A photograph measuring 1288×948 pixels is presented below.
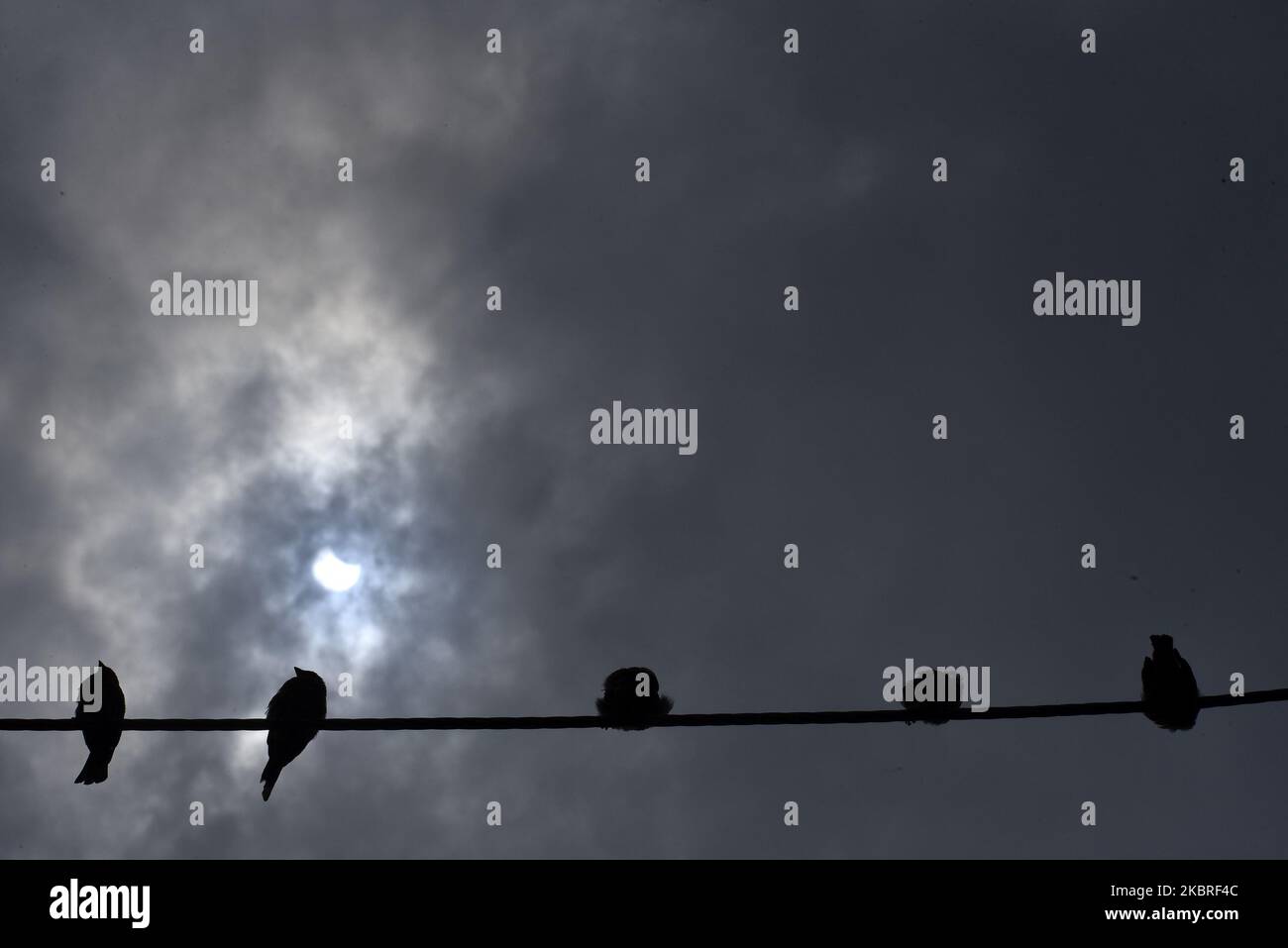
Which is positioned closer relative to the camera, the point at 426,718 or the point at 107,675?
the point at 426,718

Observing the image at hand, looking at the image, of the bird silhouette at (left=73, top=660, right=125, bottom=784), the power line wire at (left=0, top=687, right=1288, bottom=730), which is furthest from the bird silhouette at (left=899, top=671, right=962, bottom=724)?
the bird silhouette at (left=73, top=660, right=125, bottom=784)

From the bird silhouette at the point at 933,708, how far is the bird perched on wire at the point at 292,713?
5.24m

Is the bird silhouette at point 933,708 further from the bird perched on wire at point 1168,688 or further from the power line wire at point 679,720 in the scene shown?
the bird perched on wire at point 1168,688

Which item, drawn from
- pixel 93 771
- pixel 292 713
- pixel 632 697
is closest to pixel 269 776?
pixel 292 713

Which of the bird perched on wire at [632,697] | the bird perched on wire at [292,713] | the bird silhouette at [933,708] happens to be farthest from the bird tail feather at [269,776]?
the bird silhouette at [933,708]

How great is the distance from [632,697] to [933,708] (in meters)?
2.52

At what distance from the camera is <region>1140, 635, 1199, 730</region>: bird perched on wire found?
26.5ft

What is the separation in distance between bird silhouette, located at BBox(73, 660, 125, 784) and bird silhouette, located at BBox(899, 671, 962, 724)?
7.05 meters

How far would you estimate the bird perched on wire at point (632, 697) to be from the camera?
322 inches

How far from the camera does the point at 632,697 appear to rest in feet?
27.7
